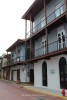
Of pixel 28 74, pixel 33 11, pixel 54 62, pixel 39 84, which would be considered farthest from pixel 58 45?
pixel 28 74

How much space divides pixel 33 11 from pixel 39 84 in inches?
407

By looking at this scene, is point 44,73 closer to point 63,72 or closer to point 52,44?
point 52,44

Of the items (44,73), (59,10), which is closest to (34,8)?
(59,10)

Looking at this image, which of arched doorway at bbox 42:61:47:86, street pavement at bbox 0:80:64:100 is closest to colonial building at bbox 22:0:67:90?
arched doorway at bbox 42:61:47:86

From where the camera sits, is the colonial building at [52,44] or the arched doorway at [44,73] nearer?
the colonial building at [52,44]

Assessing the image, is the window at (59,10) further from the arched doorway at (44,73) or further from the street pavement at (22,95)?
the street pavement at (22,95)

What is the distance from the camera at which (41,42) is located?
77.4 feet

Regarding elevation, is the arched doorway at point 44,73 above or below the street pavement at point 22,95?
above

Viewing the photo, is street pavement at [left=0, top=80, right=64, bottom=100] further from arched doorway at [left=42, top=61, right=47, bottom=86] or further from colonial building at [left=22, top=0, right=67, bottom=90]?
arched doorway at [left=42, top=61, right=47, bottom=86]

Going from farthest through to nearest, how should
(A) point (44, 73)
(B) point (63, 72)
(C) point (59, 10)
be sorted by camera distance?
(A) point (44, 73) < (C) point (59, 10) < (B) point (63, 72)

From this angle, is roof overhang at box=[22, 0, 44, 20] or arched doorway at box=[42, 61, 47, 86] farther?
roof overhang at box=[22, 0, 44, 20]

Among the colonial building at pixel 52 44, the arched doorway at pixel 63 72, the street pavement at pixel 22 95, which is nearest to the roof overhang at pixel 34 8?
the colonial building at pixel 52 44

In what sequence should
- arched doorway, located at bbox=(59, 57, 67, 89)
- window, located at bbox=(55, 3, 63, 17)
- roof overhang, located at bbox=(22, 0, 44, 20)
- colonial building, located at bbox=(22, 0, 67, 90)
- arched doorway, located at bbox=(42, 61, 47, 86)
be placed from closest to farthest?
arched doorway, located at bbox=(59, 57, 67, 89) < colonial building, located at bbox=(22, 0, 67, 90) < window, located at bbox=(55, 3, 63, 17) < arched doorway, located at bbox=(42, 61, 47, 86) < roof overhang, located at bbox=(22, 0, 44, 20)

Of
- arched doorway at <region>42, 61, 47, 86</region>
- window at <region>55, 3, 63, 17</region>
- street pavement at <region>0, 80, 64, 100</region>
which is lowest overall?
street pavement at <region>0, 80, 64, 100</region>
